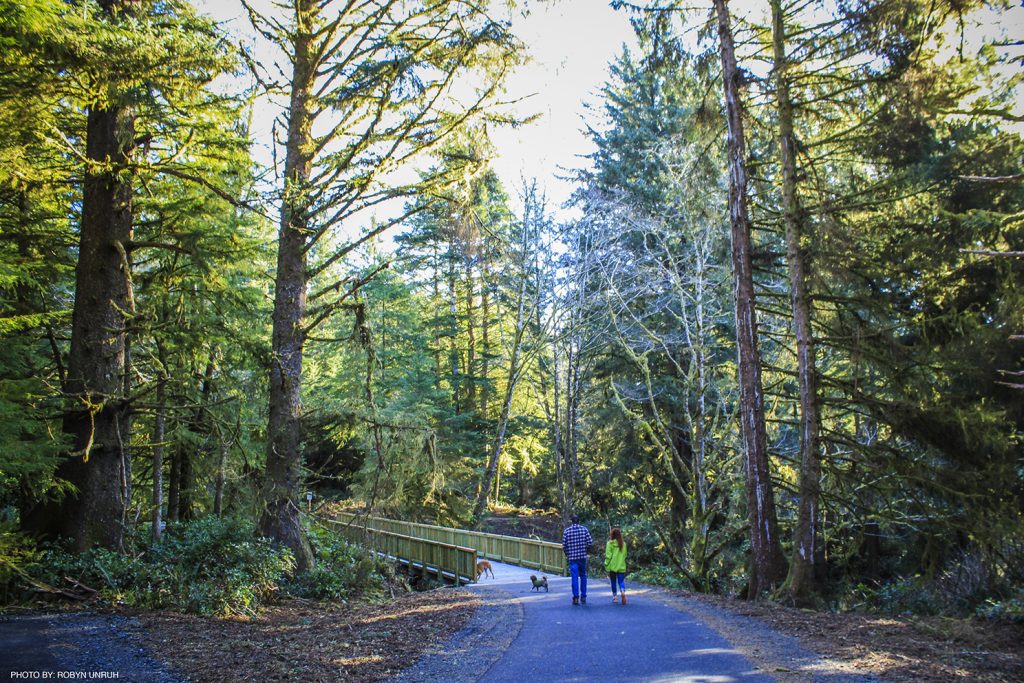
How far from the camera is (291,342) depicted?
11.1m

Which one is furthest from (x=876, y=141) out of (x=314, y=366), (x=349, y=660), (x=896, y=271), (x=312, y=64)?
(x=314, y=366)

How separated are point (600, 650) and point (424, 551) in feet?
45.6

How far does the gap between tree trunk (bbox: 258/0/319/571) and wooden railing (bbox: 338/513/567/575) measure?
5601 mm

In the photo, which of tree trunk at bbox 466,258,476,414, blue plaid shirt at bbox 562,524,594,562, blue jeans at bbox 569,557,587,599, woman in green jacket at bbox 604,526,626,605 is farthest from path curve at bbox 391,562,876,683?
tree trunk at bbox 466,258,476,414

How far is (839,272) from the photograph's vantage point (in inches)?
407

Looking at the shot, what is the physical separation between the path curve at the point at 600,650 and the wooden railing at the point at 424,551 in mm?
6903

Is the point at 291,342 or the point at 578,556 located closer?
the point at 291,342

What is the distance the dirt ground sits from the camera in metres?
5.85

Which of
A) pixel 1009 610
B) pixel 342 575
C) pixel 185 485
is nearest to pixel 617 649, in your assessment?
pixel 1009 610

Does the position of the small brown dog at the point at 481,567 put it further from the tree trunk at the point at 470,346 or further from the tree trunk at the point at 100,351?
the tree trunk at the point at 470,346

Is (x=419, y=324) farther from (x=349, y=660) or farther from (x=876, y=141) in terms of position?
(x=349, y=660)

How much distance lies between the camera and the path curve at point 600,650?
19.7ft

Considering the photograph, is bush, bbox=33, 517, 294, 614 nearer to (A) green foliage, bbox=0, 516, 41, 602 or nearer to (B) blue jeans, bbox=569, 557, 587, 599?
(A) green foliage, bbox=0, 516, 41, 602

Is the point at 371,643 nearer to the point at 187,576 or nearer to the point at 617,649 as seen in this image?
the point at 617,649
